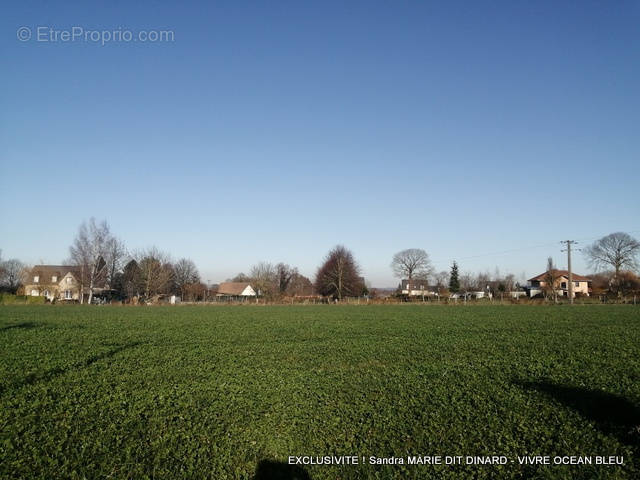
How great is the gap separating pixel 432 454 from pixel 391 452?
651 millimetres

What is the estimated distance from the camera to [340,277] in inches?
3575

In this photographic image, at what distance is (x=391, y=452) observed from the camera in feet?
22.5

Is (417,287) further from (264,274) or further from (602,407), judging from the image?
(602,407)

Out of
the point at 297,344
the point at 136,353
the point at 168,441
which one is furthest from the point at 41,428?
the point at 297,344

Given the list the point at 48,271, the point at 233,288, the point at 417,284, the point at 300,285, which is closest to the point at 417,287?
the point at 417,284

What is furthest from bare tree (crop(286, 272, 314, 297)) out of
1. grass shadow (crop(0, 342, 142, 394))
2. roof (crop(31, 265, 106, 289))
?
grass shadow (crop(0, 342, 142, 394))

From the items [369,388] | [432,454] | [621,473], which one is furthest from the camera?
[369,388]

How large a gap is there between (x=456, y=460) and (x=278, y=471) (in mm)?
2762

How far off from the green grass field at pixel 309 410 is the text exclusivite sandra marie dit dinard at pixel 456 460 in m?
0.10

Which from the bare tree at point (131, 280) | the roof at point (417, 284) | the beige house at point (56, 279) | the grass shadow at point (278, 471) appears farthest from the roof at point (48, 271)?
the grass shadow at point (278, 471)

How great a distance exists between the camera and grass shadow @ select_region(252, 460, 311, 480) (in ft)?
20.4

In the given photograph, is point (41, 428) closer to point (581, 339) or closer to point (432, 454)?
point (432, 454)

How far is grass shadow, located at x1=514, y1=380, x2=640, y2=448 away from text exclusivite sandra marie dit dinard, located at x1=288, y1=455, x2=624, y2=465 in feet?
2.92

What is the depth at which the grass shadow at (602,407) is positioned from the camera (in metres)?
7.07
